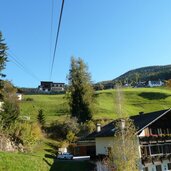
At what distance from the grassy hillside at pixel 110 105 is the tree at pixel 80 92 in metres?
4.81

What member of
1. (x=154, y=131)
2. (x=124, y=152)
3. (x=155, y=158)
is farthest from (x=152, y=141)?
(x=124, y=152)

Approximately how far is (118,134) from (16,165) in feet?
39.6

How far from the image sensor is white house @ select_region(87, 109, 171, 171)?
3914 centimetres

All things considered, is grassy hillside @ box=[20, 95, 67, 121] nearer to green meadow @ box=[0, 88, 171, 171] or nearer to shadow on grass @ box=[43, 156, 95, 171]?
green meadow @ box=[0, 88, 171, 171]

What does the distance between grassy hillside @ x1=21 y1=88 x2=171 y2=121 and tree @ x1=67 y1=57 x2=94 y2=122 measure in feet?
15.8

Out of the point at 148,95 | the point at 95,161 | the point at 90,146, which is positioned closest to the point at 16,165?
the point at 95,161

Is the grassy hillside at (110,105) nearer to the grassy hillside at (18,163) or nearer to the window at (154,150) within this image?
the window at (154,150)

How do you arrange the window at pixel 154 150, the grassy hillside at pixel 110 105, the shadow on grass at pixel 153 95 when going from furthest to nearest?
the shadow on grass at pixel 153 95 → the grassy hillside at pixel 110 105 → the window at pixel 154 150

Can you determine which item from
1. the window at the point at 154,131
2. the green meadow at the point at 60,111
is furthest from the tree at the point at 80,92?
the window at the point at 154,131

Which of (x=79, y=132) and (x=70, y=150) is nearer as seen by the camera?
(x=70, y=150)

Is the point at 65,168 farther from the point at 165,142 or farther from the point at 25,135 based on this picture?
the point at 165,142

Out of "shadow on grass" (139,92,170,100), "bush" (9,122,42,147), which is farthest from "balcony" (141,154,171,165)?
"shadow on grass" (139,92,170,100)

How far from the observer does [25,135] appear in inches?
1946

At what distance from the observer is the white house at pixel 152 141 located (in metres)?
39.1
